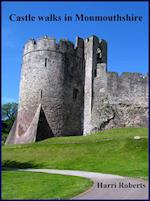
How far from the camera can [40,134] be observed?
105ft

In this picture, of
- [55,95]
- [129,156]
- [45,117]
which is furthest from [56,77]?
[129,156]

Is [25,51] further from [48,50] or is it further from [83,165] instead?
[83,165]

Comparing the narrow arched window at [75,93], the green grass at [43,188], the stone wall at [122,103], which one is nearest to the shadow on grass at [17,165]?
the green grass at [43,188]

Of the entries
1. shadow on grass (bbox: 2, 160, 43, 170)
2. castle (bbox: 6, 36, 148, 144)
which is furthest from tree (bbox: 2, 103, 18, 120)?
shadow on grass (bbox: 2, 160, 43, 170)

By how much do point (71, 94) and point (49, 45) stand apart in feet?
16.6

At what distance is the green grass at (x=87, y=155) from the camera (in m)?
19.8

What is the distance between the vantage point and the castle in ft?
108

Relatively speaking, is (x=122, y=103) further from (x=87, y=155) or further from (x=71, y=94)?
(x=87, y=155)

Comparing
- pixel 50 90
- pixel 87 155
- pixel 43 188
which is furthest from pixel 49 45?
pixel 43 188

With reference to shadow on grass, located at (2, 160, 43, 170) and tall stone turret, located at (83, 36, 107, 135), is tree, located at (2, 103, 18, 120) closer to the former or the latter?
tall stone turret, located at (83, 36, 107, 135)

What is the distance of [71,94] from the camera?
1384 inches

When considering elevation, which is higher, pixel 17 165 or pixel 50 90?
pixel 50 90

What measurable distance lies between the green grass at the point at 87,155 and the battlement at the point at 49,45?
1032cm

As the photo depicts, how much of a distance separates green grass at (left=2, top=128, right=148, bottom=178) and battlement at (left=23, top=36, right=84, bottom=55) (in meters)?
10.3
